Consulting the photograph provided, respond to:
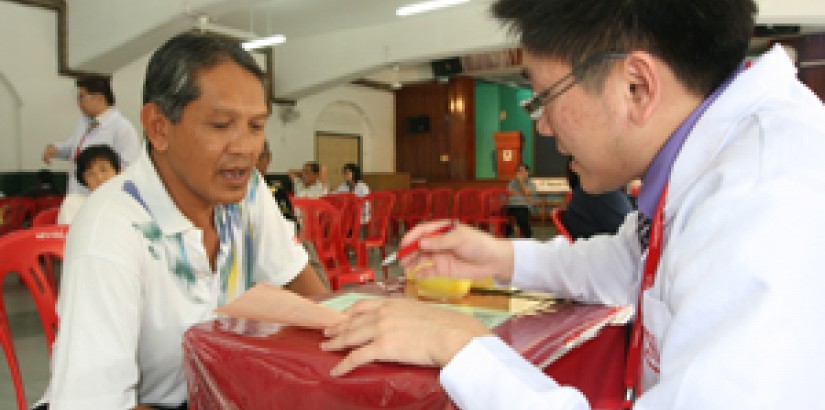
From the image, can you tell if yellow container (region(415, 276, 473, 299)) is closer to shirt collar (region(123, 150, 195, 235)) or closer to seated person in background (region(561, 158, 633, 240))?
shirt collar (region(123, 150, 195, 235))

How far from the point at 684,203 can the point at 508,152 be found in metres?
10.6

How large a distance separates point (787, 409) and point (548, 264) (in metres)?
0.67

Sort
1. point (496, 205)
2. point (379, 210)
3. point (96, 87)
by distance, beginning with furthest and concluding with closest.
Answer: point (496, 205) → point (379, 210) → point (96, 87)

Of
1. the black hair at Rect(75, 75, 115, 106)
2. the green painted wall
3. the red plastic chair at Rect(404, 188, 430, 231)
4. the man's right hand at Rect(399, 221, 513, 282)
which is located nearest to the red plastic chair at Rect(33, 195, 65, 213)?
the black hair at Rect(75, 75, 115, 106)

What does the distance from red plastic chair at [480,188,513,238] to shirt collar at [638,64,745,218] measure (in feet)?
21.1

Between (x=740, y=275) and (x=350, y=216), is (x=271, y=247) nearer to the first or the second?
(x=740, y=275)

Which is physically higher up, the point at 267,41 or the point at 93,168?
the point at 267,41

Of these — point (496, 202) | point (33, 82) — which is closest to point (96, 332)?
point (496, 202)

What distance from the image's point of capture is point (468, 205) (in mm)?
7930

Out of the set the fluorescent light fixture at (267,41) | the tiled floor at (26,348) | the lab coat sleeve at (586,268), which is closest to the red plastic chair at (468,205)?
the tiled floor at (26,348)

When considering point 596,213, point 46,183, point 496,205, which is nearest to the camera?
point 596,213

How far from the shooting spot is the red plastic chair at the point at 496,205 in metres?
7.33

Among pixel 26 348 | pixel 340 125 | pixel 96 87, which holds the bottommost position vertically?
pixel 26 348

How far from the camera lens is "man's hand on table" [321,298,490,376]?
2.15 ft
